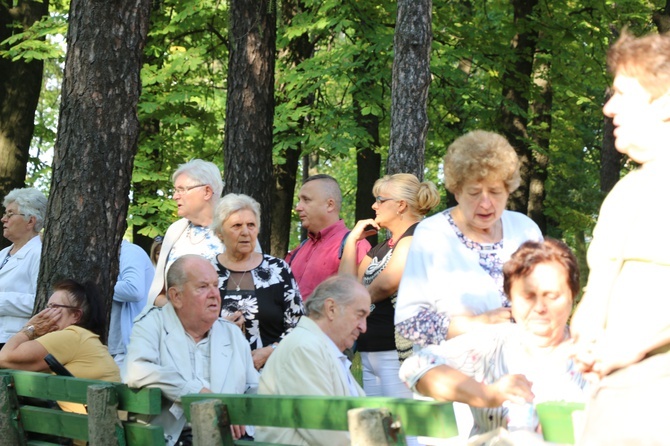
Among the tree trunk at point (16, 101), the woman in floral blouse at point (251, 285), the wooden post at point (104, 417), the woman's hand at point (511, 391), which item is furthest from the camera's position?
the tree trunk at point (16, 101)

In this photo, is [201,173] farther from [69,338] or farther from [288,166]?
[288,166]

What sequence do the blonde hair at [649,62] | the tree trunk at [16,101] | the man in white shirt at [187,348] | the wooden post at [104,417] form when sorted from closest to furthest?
the blonde hair at [649,62]
the wooden post at [104,417]
the man in white shirt at [187,348]
the tree trunk at [16,101]

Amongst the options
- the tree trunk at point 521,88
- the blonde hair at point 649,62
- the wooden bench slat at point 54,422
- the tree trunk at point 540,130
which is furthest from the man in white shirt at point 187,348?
the tree trunk at point 540,130

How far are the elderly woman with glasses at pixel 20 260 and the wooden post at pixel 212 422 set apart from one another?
4061 millimetres

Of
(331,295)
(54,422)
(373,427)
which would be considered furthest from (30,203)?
(373,427)

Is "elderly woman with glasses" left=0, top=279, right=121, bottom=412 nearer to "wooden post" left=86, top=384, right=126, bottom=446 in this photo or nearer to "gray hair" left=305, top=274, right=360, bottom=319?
"wooden post" left=86, top=384, right=126, bottom=446

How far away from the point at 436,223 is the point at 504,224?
42 cm

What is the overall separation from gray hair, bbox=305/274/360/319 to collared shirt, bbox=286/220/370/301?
2.26 m

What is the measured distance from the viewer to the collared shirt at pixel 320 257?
28.0 ft

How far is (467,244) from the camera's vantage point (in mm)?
5277

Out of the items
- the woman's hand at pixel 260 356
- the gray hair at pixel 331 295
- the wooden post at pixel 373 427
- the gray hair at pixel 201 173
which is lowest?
the wooden post at pixel 373 427

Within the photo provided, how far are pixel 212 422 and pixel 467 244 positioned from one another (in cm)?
148

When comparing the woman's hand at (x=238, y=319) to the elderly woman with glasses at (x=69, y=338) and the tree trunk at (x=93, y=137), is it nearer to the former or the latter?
the elderly woman with glasses at (x=69, y=338)

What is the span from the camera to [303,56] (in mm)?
17875
